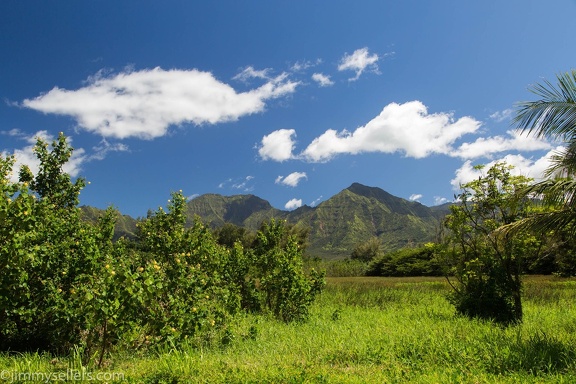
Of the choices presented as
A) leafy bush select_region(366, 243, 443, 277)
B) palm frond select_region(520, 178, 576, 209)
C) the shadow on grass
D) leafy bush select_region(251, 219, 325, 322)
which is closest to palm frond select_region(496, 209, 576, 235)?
palm frond select_region(520, 178, 576, 209)

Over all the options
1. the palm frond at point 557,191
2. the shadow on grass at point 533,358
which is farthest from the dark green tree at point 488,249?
the shadow on grass at point 533,358

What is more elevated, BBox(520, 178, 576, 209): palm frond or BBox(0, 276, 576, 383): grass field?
BBox(520, 178, 576, 209): palm frond

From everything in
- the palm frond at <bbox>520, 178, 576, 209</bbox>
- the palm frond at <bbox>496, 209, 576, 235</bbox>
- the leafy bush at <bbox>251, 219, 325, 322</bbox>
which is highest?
the palm frond at <bbox>520, 178, 576, 209</bbox>

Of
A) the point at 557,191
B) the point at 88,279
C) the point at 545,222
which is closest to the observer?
the point at 557,191

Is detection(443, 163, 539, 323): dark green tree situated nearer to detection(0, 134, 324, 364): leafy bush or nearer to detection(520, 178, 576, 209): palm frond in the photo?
detection(520, 178, 576, 209): palm frond

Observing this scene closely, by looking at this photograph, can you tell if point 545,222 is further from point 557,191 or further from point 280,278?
point 280,278

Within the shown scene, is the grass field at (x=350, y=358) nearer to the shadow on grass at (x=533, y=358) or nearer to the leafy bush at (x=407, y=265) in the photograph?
the shadow on grass at (x=533, y=358)

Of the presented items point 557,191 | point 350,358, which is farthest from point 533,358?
point 557,191

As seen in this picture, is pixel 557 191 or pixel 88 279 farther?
pixel 88 279

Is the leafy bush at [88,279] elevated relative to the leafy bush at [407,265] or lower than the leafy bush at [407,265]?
elevated

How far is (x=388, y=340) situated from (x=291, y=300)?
4349 mm

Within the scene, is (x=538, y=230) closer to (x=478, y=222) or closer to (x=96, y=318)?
(x=478, y=222)

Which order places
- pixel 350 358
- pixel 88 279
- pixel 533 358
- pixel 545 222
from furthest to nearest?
pixel 88 279 → pixel 545 222 → pixel 350 358 → pixel 533 358

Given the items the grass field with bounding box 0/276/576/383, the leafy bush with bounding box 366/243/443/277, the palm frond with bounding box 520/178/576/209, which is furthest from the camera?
the leafy bush with bounding box 366/243/443/277
